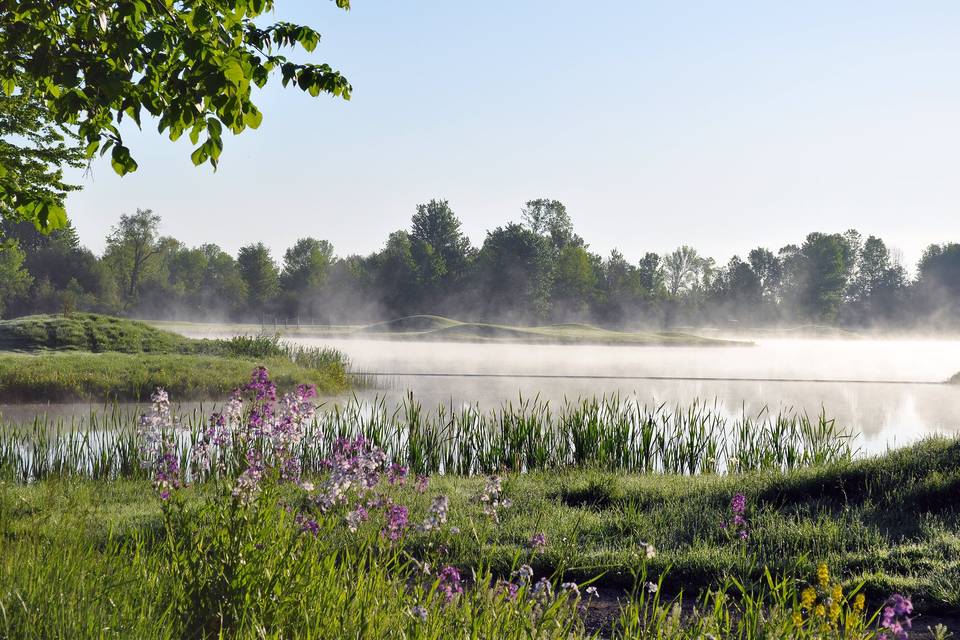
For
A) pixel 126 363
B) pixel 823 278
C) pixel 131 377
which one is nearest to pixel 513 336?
pixel 126 363

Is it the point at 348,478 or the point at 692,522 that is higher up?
the point at 348,478

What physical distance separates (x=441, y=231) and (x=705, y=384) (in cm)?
5636

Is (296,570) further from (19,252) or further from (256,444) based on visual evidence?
(19,252)

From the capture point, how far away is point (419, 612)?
3.31m

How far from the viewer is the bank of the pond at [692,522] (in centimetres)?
590

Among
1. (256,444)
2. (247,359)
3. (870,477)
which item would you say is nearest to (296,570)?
(256,444)

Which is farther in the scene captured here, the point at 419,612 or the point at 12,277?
the point at 12,277

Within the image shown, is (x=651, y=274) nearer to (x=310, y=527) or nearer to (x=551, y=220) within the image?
(x=551, y=220)

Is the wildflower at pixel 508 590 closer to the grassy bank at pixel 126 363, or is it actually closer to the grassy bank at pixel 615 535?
the grassy bank at pixel 615 535

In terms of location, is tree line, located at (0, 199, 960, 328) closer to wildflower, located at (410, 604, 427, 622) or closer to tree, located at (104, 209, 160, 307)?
tree, located at (104, 209, 160, 307)

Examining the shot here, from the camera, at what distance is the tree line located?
69438 mm

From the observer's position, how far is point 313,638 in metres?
3.29

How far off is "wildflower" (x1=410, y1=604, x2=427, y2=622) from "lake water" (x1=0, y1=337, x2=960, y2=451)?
9634 millimetres

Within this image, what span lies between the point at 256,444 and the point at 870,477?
611cm
